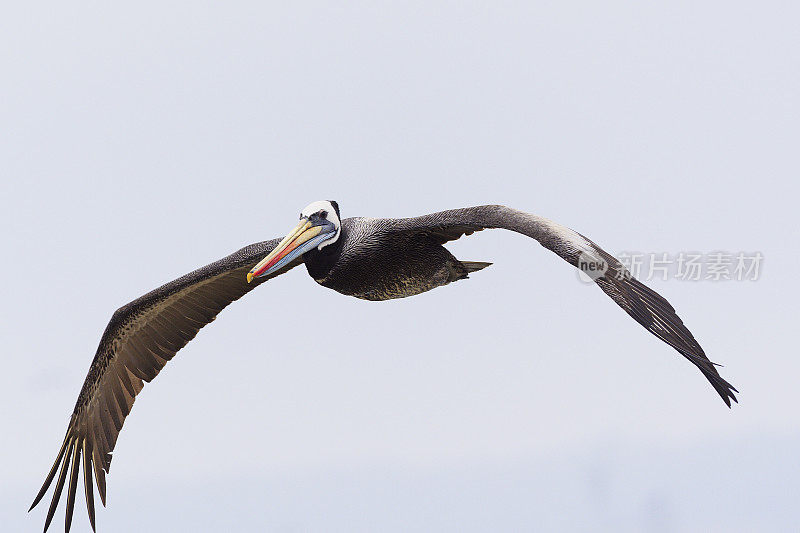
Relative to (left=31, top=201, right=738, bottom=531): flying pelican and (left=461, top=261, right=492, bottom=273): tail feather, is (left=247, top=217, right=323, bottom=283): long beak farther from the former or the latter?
(left=461, top=261, right=492, bottom=273): tail feather

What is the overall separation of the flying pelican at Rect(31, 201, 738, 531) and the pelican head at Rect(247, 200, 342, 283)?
0.03ft

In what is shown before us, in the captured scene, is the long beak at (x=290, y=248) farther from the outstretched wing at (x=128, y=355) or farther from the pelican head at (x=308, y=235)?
the outstretched wing at (x=128, y=355)

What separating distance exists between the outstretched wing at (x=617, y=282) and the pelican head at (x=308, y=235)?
1808 mm

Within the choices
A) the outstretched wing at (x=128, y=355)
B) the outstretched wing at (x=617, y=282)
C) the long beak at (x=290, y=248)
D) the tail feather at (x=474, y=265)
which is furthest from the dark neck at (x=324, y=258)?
the outstretched wing at (x=617, y=282)

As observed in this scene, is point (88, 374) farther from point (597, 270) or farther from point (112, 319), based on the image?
point (597, 270)

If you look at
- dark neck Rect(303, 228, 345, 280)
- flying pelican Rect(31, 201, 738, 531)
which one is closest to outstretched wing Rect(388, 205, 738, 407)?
flying pelican Rect(31, 201, 738, 531)

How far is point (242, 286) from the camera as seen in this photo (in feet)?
39.5

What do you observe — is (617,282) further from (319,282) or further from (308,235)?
(319,282)

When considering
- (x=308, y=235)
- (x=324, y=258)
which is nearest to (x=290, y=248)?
(x=308, y=235)

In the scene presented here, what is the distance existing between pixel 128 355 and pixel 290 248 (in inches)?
123

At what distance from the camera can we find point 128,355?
11.9 meters

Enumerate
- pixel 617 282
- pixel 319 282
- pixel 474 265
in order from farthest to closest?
1. pixel 474 265
2. pixel 319 282
3. pixel 617 282

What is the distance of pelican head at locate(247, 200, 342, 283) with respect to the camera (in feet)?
32.5

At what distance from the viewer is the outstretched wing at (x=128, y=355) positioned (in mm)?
11617
